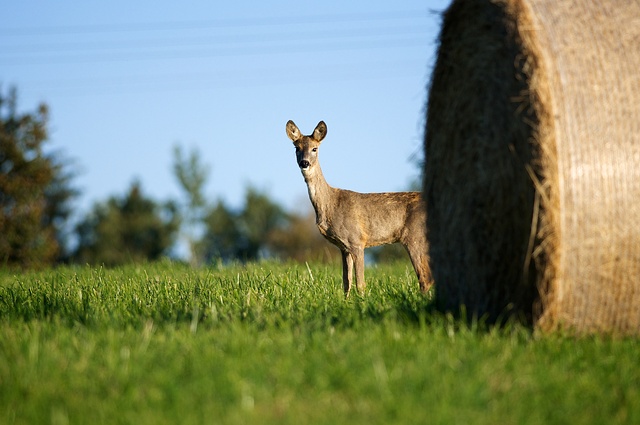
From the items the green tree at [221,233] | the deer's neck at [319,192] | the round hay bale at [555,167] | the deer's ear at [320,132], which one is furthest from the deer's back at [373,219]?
the green tree at [221,233]

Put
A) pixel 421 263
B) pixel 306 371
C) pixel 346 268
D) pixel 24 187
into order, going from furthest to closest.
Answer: pixel 24 187
pixel 346 268
pixel 421 263
pixel 306 371

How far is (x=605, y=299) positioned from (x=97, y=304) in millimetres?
4514

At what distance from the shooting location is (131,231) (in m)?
57.9

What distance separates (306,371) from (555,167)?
8.15 ft

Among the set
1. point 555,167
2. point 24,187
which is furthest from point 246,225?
point 555,167

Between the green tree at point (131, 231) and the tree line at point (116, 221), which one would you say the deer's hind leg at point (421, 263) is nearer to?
the tree line at point (116, 221)

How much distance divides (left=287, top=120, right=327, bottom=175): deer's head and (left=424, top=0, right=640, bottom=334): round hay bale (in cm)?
509

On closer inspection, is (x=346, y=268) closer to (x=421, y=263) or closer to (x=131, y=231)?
(x=421, y=263)

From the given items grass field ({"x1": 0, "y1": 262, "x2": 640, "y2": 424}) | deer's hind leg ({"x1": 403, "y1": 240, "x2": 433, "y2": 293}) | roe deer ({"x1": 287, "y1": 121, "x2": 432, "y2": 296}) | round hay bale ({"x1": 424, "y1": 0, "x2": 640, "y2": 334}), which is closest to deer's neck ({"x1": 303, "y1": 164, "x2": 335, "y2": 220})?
roe deer ({"x1": 287, "y1": 121, "x2": 432, "y2": 296})

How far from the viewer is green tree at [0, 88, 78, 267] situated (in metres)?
34.7

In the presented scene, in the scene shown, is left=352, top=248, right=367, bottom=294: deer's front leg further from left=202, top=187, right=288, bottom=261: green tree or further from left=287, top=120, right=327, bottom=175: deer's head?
left=202, top=187, right=288, bottom=261: green tree

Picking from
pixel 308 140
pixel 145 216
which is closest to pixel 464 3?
pixel 308 140

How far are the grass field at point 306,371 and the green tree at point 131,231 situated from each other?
51.2 meters

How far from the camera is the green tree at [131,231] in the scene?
57.0 meters
